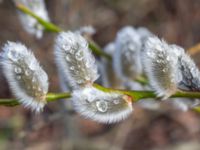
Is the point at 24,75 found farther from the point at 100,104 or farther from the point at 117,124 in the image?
the point at 117,124

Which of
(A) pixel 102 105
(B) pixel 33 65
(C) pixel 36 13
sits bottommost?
(A) pixel 102 105

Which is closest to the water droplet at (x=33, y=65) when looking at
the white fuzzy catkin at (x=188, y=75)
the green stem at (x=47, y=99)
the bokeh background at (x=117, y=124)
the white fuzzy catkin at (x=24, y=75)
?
the white fuzzy catkin at (x=24, y=75)

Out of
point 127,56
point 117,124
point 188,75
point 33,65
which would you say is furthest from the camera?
point 117,124

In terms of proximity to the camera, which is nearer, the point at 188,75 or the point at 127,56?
the point at 188,75

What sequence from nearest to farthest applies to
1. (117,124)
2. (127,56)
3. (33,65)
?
(33,65)
(127,56)
(117,124)

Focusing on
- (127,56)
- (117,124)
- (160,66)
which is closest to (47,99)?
(160,66)

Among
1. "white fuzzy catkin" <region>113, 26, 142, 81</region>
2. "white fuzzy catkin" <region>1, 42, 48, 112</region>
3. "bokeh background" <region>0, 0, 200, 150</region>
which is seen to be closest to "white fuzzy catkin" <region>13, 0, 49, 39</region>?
"white fuzzy catkin" <region>113, 26, 142, 81</region>

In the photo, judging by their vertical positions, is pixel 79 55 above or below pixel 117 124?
below

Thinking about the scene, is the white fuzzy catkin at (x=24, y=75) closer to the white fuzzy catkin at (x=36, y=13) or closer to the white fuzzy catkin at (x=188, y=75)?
the white fuzzy catkin at (x=188, y=75)
